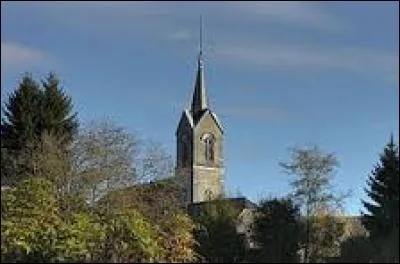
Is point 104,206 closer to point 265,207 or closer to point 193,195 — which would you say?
point 265,207

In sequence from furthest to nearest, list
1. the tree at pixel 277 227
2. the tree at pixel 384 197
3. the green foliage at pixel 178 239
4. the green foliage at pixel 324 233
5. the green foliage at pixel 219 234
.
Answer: the green foliage at pixel 219 234 < the green foliage at pixel 324 233 < the green foliage at pixel 178 239 < the tree at pixel 277 227 < the tree at pixel 384 197

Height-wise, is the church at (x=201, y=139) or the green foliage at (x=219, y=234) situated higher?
the church at (x=201, y=139)

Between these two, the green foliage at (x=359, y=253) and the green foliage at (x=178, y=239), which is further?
the green foliage at (x=178, y=239)

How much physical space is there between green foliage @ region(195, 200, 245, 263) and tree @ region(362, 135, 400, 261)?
21.7 ft

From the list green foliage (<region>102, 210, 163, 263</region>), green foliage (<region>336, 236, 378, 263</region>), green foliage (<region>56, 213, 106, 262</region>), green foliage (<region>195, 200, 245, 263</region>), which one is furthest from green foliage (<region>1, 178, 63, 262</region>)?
green foliage (<region>336, 236, 378, 263</region>)

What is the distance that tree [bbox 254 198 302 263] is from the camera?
34231 millimetres

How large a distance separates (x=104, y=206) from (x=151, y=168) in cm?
506

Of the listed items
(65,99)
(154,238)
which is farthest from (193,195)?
(154,238)

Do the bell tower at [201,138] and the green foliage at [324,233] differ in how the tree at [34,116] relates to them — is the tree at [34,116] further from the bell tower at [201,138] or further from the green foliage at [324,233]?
the bell tower at [201,138]

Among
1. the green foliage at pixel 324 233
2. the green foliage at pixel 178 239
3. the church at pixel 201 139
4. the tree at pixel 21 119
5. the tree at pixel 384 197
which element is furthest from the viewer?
the church at pixel 201 139

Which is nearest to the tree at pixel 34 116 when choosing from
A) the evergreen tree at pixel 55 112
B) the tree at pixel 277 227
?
the evergreen tree at pixel 55 112

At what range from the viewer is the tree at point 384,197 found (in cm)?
2941

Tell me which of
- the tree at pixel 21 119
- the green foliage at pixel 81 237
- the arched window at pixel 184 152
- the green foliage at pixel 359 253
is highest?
the arched window at pixel 184 152

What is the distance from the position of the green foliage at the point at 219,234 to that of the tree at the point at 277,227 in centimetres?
158
